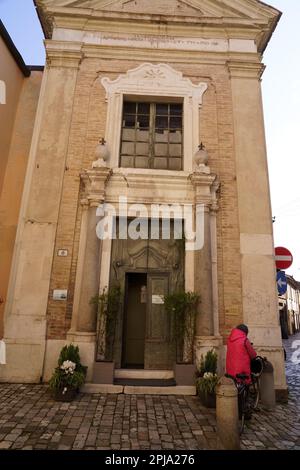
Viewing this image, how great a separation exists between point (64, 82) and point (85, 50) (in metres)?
1.11

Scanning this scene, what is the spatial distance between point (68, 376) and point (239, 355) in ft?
9.04

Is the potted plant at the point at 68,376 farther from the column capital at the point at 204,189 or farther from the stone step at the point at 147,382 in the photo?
the column capital at the point at 204,189

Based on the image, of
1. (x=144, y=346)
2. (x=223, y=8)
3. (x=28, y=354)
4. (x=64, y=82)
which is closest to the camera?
(x=28, y=354)

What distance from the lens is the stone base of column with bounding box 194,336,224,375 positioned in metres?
5.78

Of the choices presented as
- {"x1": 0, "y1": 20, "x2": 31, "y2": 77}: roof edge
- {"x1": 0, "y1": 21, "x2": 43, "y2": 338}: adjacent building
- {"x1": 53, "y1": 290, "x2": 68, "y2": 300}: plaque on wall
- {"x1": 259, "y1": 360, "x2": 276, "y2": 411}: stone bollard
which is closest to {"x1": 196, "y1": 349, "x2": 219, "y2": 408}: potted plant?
{"x1": 259, "y1": 360, "x2": 276, "y2": 411}: stone bollard

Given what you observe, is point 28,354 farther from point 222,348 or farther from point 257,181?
point 257,181

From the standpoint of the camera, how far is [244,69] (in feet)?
25.3

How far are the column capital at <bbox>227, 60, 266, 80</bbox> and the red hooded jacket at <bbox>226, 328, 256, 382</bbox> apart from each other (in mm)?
6351

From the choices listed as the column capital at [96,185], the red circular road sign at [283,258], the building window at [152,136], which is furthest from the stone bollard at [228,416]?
the building window at [152,136]

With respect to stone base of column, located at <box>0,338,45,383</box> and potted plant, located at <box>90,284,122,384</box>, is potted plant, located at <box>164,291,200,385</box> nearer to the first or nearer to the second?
potted plant, located at <box>90,284,122,384</box>

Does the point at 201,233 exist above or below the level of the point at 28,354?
above

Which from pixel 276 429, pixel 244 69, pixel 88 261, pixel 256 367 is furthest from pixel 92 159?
pixel 276 429

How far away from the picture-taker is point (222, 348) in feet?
19.6
